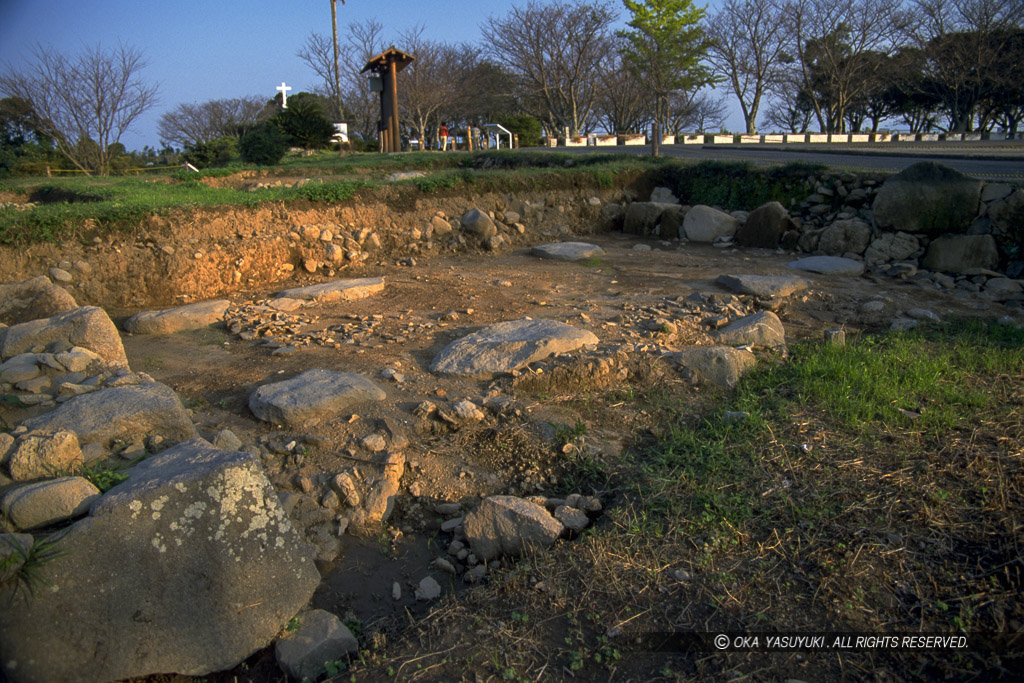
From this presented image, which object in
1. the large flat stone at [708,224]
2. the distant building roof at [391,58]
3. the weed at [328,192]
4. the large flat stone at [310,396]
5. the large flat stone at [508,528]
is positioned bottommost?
the large flat stone at [508,528]

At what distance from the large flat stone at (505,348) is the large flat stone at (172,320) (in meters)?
2.10

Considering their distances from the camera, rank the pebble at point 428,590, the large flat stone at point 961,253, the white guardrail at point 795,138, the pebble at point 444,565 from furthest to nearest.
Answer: the white guardrail at point 795,138 < the large flat stone at point 961,253 < the pebble at point 444,565 < the pebble at point 428,590

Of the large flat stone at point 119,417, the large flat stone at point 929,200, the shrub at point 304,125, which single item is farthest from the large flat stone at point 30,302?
the shrub at point 304,125

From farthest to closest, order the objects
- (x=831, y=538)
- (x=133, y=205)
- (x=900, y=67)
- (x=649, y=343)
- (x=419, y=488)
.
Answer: (x=900, y=67), (x=133, y=205), (x=649, y=343), (x=419, y=488), (x=831, y=538)

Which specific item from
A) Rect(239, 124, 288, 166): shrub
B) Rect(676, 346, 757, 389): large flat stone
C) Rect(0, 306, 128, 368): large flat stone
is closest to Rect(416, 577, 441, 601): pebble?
Rect(676, 346, 757, 389): large flat stone

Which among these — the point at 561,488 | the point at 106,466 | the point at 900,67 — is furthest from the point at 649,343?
the point at 900,67

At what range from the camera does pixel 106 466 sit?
2.88 metres

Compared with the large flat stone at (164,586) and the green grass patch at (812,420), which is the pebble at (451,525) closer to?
the large flat stone at (164,586)

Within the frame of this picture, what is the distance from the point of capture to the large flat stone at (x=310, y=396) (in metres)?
3.50

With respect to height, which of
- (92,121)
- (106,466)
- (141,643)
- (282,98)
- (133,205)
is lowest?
(141,643)

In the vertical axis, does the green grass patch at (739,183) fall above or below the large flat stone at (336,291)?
above

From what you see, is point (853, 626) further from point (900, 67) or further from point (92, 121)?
point (900, 67)

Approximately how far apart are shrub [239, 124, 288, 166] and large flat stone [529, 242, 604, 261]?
346 inches

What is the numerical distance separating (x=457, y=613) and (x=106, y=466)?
1.72 meters
